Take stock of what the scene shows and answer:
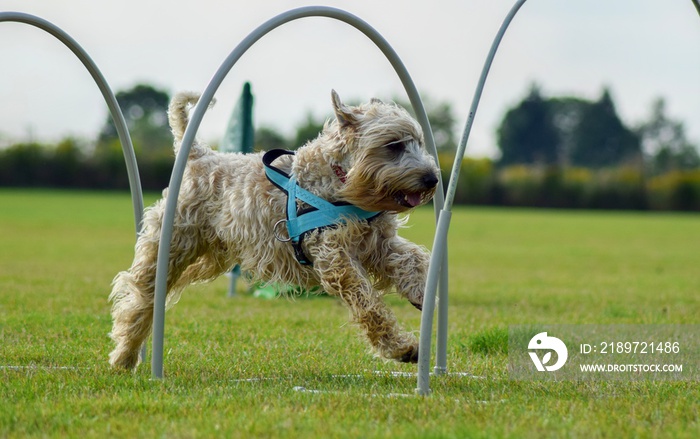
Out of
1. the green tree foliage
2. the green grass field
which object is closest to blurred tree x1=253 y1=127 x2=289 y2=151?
the green tree foliage

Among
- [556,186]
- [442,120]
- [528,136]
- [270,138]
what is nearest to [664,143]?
[528,136]

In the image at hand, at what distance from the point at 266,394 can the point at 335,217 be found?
119 cm

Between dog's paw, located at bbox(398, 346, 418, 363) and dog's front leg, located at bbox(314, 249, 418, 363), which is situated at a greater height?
dog's front leg, located at bbox(314, 249, 418, 363)

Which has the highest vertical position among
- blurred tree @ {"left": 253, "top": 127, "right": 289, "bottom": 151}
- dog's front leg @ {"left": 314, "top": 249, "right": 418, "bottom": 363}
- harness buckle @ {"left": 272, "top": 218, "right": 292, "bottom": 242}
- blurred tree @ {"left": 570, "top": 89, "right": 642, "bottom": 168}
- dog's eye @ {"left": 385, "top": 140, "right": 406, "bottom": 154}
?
blurred tree @ {"left": 570, "top": 89, "right": 642, "bottom": 168}

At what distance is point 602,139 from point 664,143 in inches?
291

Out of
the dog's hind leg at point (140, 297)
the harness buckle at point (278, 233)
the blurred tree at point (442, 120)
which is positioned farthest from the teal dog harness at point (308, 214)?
the blurred tree at point (442, 120)

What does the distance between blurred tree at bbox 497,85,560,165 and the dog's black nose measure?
83.3 metres

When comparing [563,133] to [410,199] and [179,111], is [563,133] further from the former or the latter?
[410,199]

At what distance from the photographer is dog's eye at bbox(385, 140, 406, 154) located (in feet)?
17.9

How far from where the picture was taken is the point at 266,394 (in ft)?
16.2

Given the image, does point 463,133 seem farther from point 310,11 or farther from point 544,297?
point 544,297

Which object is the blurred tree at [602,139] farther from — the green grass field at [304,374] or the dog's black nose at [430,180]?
the dog's black nose at [430,180]

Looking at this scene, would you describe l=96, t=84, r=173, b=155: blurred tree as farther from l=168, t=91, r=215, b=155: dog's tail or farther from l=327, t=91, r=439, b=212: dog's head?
l=327, t=91, r=439, b=212: dog's head

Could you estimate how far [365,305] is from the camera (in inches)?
207
